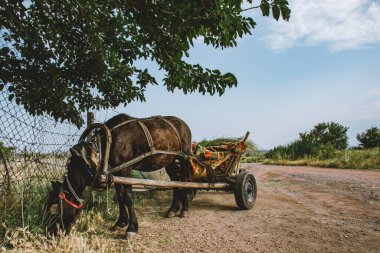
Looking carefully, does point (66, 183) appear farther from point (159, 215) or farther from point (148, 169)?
point (159, 215)

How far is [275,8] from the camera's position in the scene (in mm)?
3150

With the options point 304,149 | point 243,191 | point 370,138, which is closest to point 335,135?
point 370,138

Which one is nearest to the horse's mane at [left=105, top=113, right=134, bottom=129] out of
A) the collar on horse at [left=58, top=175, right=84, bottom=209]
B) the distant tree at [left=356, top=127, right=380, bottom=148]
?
the collar on horse at [left=58, top=175, right=84, bottom=209]

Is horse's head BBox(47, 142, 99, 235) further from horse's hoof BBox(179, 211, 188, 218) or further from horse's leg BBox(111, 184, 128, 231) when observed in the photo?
horse's hoof BBox(179, 211, 188, 218)

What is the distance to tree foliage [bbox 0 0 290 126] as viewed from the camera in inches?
190

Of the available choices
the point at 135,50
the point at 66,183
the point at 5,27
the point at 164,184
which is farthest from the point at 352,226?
the point at 5,27

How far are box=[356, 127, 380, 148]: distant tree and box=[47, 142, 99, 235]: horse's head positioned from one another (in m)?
35.6

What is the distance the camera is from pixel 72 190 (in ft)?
12.9

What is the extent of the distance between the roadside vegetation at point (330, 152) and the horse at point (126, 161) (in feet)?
37.5

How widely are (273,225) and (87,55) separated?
4.88 metres

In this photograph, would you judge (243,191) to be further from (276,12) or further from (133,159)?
(276,12)

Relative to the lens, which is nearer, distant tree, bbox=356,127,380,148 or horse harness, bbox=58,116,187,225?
horse harness, bbox=58,116,187,225

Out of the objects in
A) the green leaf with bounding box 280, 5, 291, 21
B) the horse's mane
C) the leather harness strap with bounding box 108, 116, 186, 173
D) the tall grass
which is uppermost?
the green leaf with bounding box 280, 5, 291, 21

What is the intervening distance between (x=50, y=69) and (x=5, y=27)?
1105mm
